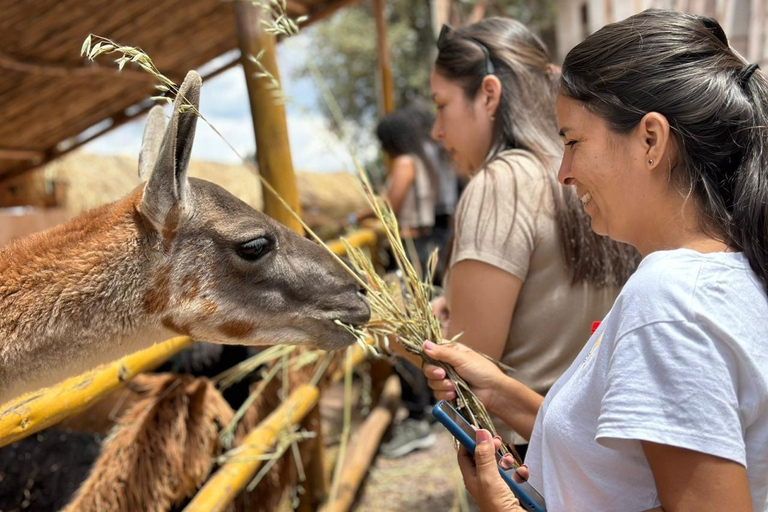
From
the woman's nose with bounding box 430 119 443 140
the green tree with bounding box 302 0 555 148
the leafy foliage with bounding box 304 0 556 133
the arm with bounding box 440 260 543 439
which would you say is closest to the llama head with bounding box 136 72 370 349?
the arm with bounding box 440 260 543 439

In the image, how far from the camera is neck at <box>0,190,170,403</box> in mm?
1774

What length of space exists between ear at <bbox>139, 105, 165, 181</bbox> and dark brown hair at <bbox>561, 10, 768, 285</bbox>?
1.47 metres

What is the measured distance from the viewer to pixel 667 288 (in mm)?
1108

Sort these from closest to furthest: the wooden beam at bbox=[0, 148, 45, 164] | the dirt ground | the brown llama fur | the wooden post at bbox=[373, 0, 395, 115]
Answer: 1. the brown llama fur
2. the dirt ground
3. the wooden post at bbox=[373, 0, 395, 115]
4. the wooden beam at bbox=[0, 148, 45, 164]

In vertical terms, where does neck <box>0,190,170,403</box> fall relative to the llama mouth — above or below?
above

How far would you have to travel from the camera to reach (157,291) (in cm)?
195

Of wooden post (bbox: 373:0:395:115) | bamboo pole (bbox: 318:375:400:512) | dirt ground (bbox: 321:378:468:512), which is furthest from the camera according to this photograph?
wooden post (bbox: 373:0:395:115)

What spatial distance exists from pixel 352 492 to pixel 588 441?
3.09 m

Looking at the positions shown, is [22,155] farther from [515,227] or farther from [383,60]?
[515,227]

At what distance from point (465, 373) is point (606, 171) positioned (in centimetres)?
70

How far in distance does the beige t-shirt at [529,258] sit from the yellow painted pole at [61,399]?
1136 millimetres

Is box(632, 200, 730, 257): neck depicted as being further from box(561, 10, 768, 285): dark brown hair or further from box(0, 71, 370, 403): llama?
box(0, 71, 370, 403): llama

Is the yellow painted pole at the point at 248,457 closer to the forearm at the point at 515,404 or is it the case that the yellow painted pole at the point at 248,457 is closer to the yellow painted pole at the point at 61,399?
the yellow painted pole at the point at 61,399

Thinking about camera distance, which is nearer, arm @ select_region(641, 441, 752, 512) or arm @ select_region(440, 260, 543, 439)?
arm @ select_region(641, 441, 752, 512)
